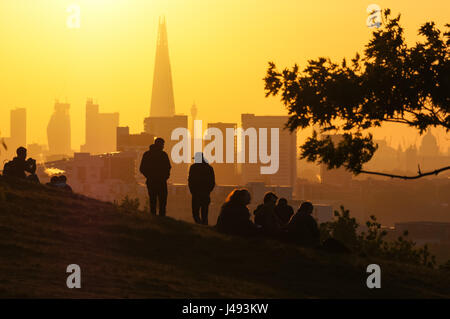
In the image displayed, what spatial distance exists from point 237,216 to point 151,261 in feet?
9.78

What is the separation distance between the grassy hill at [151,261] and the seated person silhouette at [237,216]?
0.32m

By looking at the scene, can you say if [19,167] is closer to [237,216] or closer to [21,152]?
[21,152]

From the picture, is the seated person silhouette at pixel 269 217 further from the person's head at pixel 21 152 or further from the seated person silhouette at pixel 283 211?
the person's head at pixel 21 152

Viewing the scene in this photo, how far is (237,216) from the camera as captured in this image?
68.5 ft

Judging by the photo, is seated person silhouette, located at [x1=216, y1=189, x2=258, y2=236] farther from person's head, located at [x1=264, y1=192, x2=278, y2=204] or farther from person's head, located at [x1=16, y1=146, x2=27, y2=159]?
person's head, located at [x1=16, y1=146, x2=27, y2=159]

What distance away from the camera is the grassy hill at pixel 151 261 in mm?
15773

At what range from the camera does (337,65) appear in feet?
80.9

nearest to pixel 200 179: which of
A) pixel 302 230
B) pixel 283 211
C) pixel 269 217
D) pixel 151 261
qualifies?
pixel 283 211

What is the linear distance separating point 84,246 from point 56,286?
150 inches

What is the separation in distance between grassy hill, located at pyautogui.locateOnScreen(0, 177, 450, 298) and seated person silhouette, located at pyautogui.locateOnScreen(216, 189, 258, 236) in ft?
1.05

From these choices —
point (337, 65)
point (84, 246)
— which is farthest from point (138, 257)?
point (337, 65)
